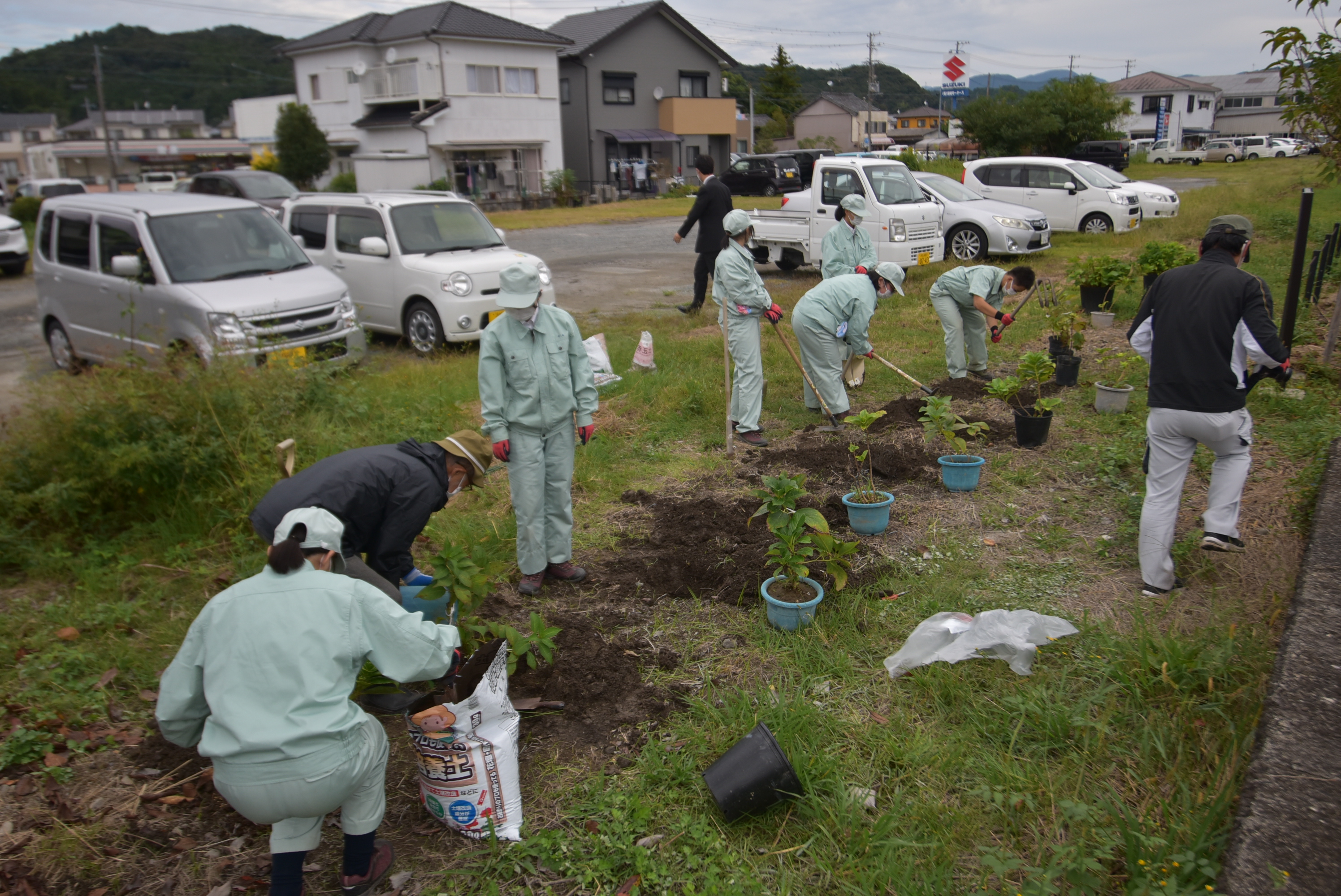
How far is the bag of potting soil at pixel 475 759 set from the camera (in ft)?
9.16

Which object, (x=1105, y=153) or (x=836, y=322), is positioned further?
(x=1105, y=153)

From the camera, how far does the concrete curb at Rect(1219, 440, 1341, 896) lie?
85.0 inches

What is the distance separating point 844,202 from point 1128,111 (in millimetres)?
32595

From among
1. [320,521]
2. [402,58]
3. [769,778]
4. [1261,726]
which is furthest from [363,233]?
[402,58]

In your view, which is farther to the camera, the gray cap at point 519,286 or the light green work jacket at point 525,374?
the light green work jacket at point 525,374

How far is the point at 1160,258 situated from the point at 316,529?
33.6 ft

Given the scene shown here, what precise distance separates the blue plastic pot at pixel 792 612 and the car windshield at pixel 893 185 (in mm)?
9963

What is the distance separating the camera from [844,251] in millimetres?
8164

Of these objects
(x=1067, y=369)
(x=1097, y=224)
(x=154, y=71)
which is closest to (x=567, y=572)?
(x=1067, y=369)

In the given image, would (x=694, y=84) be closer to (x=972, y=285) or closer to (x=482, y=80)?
(x=482, y=80)

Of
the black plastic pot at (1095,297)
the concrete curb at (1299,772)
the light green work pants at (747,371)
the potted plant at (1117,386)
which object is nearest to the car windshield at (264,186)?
the light green work pants at (747,371)

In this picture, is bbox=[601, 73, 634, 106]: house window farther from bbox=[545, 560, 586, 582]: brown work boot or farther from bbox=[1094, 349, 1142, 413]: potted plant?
bbox=[545, 560, 586, 582]: brown work boot

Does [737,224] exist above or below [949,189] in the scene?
below

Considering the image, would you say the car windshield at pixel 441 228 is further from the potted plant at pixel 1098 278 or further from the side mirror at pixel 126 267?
the potted plant at pixel 1098 278
